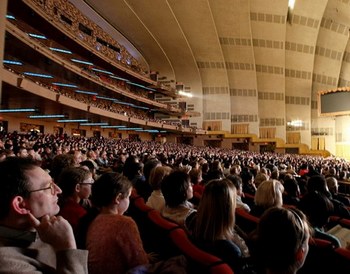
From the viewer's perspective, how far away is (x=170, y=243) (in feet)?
7.64

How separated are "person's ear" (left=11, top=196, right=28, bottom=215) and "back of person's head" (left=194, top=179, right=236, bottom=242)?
47.1 inches

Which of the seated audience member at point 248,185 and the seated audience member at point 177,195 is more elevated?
the seated audience member at point 177,195

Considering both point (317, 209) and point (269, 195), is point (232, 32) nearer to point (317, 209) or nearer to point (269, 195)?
point (269, 195)

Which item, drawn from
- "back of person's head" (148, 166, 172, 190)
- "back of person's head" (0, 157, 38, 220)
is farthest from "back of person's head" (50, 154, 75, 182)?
"back of person's head" (0, 157, 38, 220)

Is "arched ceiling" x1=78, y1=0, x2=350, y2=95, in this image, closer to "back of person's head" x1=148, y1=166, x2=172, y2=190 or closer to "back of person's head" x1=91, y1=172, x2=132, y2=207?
"back of person's head" x1=148, y1=166, x2=172, y2=190

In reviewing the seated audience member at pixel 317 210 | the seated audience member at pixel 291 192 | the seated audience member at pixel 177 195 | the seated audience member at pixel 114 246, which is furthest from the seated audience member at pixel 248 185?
the seated audience member at pixel 114 246

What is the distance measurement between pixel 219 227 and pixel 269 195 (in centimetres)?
124

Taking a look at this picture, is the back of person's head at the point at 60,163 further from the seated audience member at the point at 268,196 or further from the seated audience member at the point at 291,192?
the seated audience member at the point at 291,192

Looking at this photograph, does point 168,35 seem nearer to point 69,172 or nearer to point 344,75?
point 344,75

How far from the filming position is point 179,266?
168 cm

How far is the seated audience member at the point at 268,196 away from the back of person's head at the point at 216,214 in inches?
41.9

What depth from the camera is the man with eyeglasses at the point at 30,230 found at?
130cm

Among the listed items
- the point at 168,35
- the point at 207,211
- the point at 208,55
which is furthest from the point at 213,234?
the point at 208,55

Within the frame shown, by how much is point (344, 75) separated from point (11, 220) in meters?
43.4
